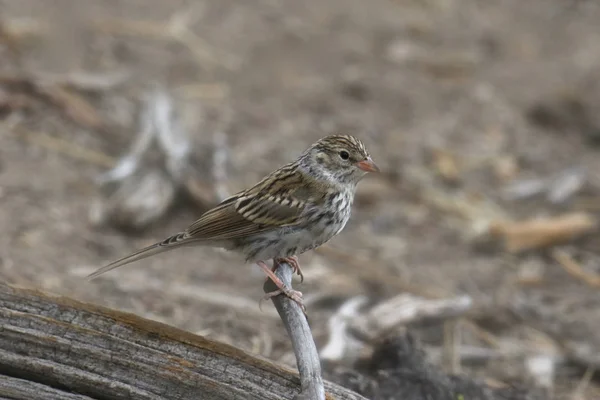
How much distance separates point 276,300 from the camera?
4.70m

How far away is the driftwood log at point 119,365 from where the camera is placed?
437 cm

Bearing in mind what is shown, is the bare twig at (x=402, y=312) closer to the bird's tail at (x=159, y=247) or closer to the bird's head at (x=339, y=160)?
the bird's head at (x=339, y=160)

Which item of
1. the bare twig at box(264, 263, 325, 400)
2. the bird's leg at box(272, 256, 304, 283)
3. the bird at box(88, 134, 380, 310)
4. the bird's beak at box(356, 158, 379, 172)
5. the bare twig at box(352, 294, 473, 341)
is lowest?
the bare twig at box(264, 263, 325, 400)

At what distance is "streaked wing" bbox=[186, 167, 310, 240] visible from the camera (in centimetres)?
544

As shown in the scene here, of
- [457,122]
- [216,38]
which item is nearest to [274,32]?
[216,38]

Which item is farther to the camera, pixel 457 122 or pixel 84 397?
pixel 457 122

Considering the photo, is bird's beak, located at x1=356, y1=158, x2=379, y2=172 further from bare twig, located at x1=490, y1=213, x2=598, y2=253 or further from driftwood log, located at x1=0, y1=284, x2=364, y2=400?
bare twig, located at x1=490, y1=213, x2=598, y2=253

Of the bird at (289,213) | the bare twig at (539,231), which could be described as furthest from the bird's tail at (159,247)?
the bare twig at (539,231)

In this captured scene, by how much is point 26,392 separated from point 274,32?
27.9 feet

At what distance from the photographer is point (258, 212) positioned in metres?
5.53

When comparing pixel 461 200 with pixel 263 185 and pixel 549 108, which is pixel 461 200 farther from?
pixel 263 185

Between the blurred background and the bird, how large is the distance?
43.9 inches

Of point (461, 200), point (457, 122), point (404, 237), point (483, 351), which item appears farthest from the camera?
point (457, 122)

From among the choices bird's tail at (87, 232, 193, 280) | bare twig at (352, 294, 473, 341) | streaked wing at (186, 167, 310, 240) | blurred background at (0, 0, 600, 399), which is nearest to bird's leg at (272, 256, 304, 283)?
streaked wing at (186, 167, 310, 240)
